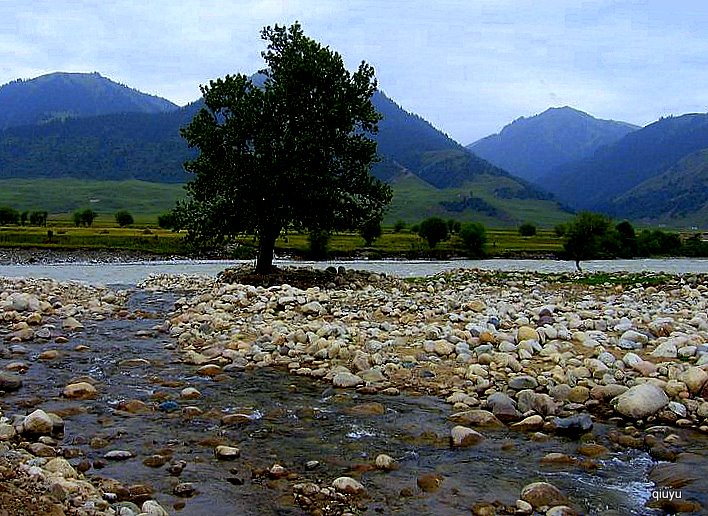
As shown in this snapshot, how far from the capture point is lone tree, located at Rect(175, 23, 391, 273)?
28.2 meters

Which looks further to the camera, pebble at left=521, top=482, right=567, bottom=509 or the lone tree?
the lone tree

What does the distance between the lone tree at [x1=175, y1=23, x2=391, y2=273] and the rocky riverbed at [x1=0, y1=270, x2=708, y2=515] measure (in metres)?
7.25

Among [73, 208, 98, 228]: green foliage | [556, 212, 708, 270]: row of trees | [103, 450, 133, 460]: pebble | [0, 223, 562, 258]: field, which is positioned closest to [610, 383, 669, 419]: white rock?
[103, 450, 133, 460]: pebble

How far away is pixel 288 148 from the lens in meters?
28.1

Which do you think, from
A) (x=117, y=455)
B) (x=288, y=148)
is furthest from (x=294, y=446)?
(x=288, y=148)

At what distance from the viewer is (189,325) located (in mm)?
17422

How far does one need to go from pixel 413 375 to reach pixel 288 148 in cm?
1746

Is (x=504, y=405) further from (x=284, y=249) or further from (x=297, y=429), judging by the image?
(x=284, y=249)

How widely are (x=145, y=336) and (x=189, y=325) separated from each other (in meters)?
1.15

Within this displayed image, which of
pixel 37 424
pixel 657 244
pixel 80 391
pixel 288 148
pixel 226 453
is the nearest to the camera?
pixel 226 453

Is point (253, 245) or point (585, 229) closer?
point (585, 229)

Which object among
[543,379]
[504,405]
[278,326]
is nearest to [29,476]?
[504,405]

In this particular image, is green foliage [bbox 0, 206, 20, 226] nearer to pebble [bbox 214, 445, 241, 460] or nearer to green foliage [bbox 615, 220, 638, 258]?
green foliage [bbox 615, 220, 638, 258]

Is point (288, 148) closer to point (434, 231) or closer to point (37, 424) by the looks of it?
point (37, 424)
